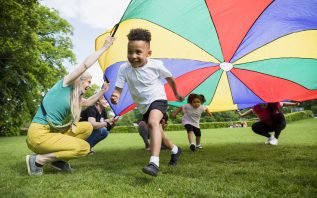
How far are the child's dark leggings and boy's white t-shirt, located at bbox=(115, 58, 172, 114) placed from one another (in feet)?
14.1

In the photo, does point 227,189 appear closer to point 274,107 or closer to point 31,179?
point 31,179

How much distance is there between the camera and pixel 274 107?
7.32m

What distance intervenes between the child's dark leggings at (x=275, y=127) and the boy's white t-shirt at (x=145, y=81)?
4291mm

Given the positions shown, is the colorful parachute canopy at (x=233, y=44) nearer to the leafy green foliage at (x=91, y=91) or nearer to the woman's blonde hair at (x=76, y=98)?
the woman's blonde hair at (x=76, y=98)

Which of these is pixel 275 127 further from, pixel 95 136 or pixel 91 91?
pixel 91 91

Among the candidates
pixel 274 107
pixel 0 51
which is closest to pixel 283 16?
pixel 274 107

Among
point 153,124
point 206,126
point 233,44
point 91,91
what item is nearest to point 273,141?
point 233,44

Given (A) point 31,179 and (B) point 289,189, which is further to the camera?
(A) point 31,179

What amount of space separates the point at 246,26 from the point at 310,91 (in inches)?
57.8

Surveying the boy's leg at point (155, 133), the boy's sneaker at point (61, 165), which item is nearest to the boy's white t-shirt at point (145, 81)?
the boy's leg at point (155, 133)

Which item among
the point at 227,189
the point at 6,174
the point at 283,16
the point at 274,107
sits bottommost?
the point at 6,174

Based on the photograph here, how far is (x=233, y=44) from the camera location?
5.99m

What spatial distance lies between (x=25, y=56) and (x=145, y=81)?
48.1 feet

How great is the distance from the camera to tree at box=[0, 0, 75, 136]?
1571cm
